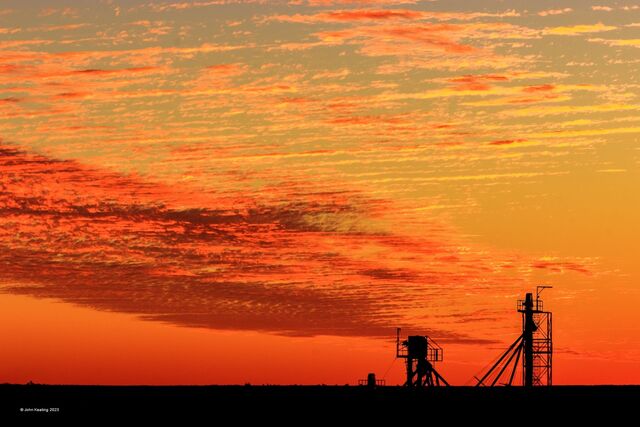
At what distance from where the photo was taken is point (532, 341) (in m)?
125
